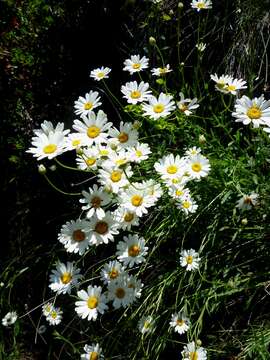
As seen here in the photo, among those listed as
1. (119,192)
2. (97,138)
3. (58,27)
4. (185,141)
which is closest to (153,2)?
(58,27)

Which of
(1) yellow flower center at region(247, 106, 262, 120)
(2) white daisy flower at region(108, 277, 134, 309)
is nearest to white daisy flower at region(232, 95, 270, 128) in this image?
(1) yellow flower center at region(247, 106, 262, 120)

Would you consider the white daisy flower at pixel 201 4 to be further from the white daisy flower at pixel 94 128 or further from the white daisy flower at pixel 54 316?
the white daisy flower at pixel 54 316

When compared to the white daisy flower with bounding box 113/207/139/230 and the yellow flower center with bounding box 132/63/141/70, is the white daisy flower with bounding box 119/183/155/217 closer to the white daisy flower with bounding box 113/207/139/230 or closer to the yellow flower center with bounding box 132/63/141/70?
the white daisy flower with bounding box 113/207/139/230

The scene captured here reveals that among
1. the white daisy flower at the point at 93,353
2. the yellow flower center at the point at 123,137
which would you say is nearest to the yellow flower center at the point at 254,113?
the yellow flower center at the point at 123,137

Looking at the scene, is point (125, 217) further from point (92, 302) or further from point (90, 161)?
point (92, 302)

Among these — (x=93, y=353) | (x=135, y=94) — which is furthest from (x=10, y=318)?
(x=135, y=94)
